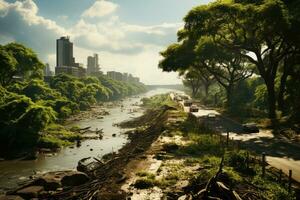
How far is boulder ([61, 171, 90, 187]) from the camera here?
2801 cm

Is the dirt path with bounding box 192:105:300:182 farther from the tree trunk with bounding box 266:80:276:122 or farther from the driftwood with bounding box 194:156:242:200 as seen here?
the driftwood with bounding box 194:156:242:200

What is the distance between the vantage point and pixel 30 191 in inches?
1052

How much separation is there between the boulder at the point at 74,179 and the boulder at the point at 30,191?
180 centimetres

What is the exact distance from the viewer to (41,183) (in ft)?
93.6

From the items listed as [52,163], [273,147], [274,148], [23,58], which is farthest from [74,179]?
[23,58]

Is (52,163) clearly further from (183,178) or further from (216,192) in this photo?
(216,192)

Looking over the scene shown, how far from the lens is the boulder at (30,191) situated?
86.0 feet

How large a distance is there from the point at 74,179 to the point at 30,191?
340 centimetres

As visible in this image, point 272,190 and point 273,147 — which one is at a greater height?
point 273,147

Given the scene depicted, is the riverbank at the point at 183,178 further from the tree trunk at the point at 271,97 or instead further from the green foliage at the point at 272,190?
the tree trunk at the point at 271,97

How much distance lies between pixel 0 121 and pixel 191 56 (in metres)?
36.9

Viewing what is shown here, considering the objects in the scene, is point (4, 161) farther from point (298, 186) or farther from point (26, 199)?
point (298, 186)

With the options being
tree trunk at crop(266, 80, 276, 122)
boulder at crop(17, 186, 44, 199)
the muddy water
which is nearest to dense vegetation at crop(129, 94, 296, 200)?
boulder at crop(17, 186, 44, 199)

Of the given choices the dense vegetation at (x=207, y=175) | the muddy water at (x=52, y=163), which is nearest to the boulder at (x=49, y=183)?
the muddy water at (x=52, y=163)
